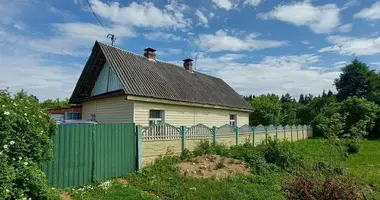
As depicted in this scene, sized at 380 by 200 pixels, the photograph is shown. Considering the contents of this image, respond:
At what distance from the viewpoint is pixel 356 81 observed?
134 ft

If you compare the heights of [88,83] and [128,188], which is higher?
[88,83]

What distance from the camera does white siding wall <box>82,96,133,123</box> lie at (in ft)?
39.8

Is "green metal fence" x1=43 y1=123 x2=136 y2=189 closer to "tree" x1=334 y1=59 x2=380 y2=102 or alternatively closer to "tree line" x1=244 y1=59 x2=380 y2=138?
"tree line" x1=244 y1=59 x2=380 y2=138

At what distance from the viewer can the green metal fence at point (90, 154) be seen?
6.62 m

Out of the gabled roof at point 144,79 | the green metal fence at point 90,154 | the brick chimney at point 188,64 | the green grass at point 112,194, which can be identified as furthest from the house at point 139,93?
the green grass at point 112,194

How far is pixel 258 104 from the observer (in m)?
33.8

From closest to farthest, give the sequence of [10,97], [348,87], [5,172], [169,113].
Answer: [5,172] < [10,97] < [169,113] < [348,87]

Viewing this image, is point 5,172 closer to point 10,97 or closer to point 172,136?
point 10,97

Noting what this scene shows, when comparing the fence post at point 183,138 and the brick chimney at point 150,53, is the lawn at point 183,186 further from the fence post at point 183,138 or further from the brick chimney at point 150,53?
the brick chimney at point 150,53

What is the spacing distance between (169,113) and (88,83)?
4750mm

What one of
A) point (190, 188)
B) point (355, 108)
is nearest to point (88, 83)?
point (190, 188)

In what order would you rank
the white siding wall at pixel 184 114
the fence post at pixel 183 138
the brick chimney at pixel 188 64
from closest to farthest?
the fence post at pixel 183 138 → the white siding wall at pixel 184 114 → the brick chimney at pixel 188 64

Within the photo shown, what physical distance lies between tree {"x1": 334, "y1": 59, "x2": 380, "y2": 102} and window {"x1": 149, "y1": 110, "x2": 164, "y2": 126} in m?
35.5

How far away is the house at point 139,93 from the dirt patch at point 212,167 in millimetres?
3534
